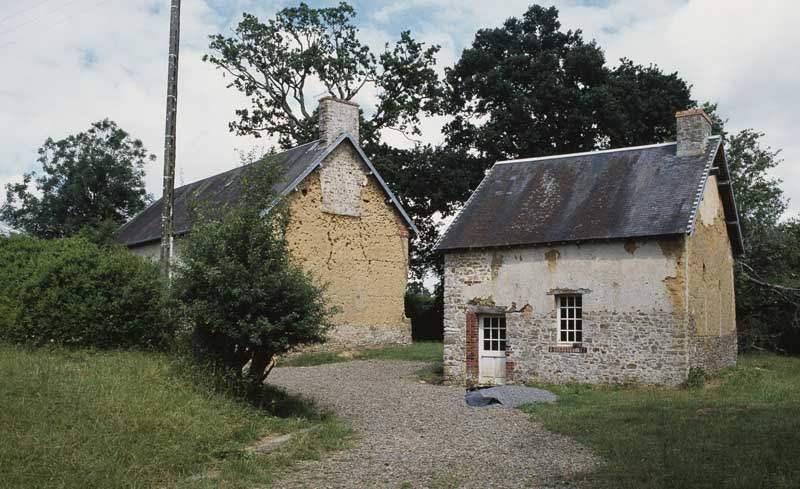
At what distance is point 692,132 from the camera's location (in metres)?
17.3

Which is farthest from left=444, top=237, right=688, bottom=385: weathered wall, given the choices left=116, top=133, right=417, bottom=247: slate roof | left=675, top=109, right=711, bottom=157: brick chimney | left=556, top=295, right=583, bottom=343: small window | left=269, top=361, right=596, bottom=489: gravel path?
left=116, top=133, right=417, bottom=247: slate roof

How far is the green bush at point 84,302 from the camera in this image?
12.9 m

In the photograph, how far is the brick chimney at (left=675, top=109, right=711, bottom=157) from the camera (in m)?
17.2

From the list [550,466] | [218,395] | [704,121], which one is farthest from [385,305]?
[550,466]

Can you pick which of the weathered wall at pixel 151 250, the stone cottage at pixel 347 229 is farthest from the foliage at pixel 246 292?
the weathered wall at pixel 151 250

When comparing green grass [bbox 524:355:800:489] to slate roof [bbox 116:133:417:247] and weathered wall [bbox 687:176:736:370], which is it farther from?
slate roof [bbox 116:133:417:247]

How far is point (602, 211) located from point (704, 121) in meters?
3.50

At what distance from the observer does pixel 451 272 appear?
18.3 metres

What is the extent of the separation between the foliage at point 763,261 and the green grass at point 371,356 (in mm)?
11659

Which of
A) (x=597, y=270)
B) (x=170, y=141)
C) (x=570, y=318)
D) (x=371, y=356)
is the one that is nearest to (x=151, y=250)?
(x=371, y=356)

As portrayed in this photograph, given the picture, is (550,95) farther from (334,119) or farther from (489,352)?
(489,352)

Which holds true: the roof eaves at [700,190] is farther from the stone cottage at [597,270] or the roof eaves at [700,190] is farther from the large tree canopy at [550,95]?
the large tree canopy at [550,95]

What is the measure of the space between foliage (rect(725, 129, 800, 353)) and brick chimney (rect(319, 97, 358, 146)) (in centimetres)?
1489

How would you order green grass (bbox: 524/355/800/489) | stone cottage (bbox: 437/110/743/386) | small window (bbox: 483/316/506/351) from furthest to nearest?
1. small window (bbox: 483/316/506/351)
2. stone cottage (bbox: 437/110/743/386)
3. green grass (bbox: 524/355/800/489)
